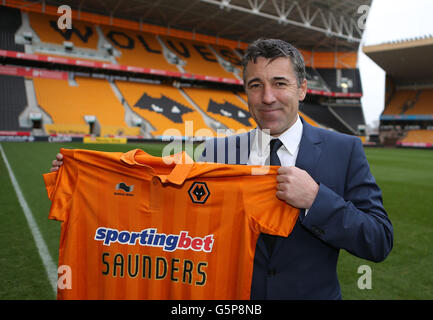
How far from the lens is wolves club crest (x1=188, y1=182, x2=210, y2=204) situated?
1.69 metres

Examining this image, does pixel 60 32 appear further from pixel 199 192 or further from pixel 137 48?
pixel 199 192

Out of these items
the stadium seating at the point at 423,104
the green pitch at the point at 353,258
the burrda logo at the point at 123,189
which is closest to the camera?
the burrda logo at the point at 123,189

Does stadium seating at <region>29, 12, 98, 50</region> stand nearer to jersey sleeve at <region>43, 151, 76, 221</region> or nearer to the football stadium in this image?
the football stadium

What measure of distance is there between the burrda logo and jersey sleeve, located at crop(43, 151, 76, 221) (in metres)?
0.32

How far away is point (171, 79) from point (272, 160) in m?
31.4

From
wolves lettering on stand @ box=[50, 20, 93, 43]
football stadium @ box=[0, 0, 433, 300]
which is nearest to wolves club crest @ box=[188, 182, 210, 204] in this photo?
football stadium @ box=[0, 0, 433, 300]

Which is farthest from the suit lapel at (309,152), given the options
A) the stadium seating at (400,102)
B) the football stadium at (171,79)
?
the stadium seating at (400,102)

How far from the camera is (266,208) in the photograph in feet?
5.24

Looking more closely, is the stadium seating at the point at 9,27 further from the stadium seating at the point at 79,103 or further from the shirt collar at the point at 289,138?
the shirt collar at the point at 289,138

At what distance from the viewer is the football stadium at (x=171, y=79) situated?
1944 centimetres

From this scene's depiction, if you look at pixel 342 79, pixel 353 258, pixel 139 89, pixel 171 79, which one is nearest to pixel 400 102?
pixel 342 79

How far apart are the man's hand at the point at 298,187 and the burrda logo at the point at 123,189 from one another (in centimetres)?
92
